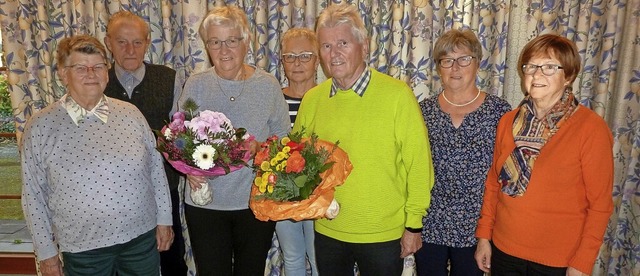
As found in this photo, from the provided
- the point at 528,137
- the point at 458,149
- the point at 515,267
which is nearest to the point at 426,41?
the point at 458,149

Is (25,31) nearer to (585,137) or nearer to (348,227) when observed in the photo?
(348,227)

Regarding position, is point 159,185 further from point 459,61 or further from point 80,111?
point 459,61

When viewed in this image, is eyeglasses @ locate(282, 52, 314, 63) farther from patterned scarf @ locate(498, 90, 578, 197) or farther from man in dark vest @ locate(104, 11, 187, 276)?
patterned scarf @ locate(498, 90, 578, 197)

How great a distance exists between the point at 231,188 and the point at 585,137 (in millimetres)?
1559

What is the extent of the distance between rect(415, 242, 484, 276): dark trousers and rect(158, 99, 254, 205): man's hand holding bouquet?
39.7 inches

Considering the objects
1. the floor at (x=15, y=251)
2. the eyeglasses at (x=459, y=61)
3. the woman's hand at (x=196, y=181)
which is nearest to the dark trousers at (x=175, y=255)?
the woman's hand at (x=196, y=181)

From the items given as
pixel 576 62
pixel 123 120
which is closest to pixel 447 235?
pixel 576 62

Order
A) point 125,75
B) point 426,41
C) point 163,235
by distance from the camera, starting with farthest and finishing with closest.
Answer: point 426,41
point 125,75
point 163,235

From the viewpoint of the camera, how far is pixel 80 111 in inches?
75.1

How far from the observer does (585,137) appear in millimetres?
1700

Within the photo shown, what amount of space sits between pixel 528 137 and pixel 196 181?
1480mm

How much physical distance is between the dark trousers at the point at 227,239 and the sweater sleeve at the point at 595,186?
1421 mm

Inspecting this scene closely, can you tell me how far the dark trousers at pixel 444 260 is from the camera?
6.91 ft

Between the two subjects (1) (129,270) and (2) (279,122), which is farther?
(2) (279,122)
